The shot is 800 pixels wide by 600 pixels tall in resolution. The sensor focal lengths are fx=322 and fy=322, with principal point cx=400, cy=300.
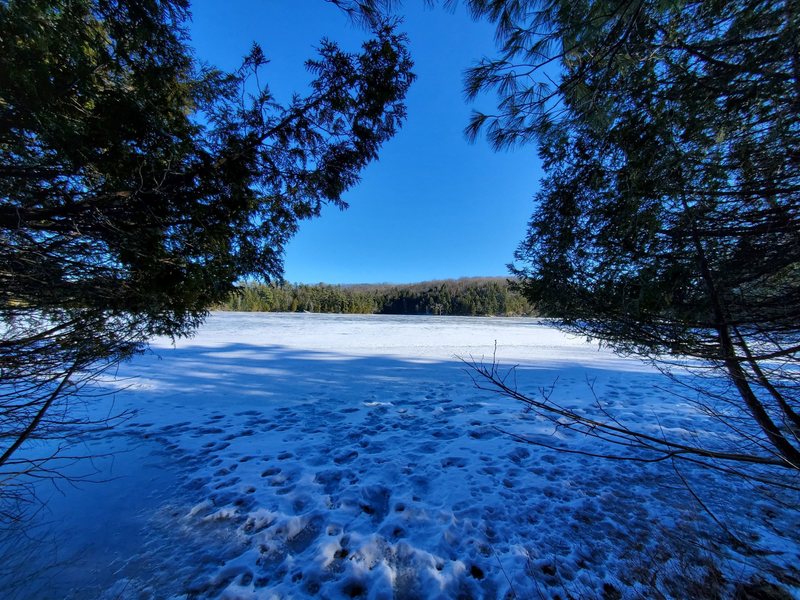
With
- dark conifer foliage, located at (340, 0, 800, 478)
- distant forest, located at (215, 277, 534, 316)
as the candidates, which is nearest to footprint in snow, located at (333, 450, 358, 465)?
dark conifer foliage, located at (340, 0, 800, 478)

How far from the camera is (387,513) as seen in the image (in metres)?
2.67

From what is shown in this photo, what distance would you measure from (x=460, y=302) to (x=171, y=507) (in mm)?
54342

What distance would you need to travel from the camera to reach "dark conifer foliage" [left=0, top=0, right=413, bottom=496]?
1753mm

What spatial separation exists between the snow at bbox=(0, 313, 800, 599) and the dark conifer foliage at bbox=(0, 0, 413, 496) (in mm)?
1055

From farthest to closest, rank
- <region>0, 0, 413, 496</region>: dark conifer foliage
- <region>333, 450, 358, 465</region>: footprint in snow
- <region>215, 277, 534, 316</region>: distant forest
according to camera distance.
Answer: <region>215, 277, 534, 316</region>: distant forest, <region>333, 450, 358, 465</region>: footprint in snow, <region>0, 0, 413, 496</region>: dark conifer foliage

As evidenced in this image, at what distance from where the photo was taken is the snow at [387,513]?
206cm

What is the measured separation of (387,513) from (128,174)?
3136 mm

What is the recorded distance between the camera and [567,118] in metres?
2.73

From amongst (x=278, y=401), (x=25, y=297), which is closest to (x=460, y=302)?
(x=278, y=401)

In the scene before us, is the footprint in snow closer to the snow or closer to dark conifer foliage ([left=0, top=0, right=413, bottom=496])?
the snow

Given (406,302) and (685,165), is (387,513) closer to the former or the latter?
(685,165)

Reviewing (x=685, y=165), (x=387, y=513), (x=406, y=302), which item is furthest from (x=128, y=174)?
(x=406, y=302)

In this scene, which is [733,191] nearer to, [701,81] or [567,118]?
[701,81]

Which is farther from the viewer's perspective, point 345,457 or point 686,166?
point 345,457
